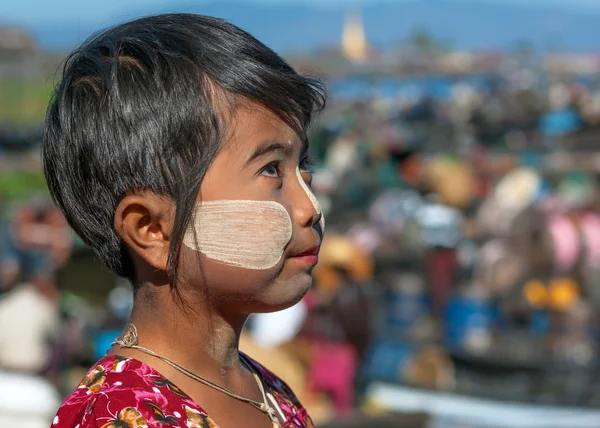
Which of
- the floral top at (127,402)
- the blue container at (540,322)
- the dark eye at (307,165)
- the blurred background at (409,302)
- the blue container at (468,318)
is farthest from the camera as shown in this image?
the blue container at (468,318)

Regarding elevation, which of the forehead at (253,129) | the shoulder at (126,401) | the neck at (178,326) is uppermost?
the forehead at (253,129)

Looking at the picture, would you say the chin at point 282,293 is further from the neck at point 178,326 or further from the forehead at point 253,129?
the forehead at point 253,129

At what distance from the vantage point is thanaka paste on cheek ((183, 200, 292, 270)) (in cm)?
138

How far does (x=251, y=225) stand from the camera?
140cm

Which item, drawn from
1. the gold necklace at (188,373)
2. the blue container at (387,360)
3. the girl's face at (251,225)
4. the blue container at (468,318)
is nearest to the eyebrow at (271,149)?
the girl's face at (251,225)

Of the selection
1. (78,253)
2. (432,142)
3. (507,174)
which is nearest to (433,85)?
(432,142)

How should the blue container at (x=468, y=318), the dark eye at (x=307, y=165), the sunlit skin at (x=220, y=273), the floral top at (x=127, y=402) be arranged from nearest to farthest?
the floral top at (x=127, y=402)
the sunlit skin at (x=220, y=273)
the dark eye at (x=307, y=165)
the blue container at (x=468, y=318)

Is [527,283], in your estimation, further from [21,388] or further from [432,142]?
[432,142]

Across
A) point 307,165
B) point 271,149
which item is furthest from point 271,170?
point 307,165

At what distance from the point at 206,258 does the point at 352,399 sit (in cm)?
508

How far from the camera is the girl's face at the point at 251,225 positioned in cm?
137

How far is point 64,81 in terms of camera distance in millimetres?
1423

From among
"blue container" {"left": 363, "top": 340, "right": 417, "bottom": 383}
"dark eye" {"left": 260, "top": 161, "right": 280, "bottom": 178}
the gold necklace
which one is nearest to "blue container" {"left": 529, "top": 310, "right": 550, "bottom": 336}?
"blue container" {"left": 363, "top": 340, "right": 417, "bottom": 383}

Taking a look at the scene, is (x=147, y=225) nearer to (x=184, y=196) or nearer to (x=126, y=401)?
(x=184, y=196)
